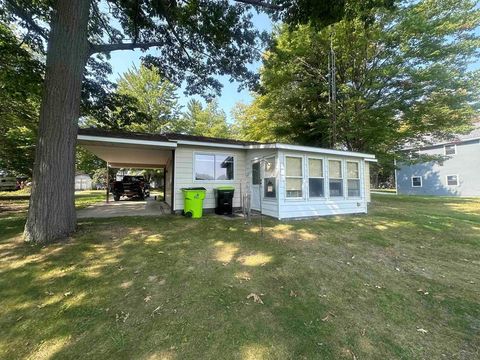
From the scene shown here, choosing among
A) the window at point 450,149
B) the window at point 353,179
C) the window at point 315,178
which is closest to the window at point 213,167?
the window at point 315,178

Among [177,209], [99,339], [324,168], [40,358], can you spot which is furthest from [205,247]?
[324,168]

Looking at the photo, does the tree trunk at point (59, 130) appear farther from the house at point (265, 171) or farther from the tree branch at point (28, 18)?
the tree branch at point (28, 18)

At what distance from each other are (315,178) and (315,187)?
0.34 meters

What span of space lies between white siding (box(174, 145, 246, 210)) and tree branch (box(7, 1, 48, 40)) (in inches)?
221

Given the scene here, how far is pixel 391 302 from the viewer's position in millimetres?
3139

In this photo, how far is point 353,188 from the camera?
9.65m

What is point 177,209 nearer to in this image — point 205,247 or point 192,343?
point 205,247

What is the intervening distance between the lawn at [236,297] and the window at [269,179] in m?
2.72

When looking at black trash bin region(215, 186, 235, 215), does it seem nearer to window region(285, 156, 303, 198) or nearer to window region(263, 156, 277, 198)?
window region(263, 156, 277, 198)

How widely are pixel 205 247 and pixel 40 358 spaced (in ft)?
10.1

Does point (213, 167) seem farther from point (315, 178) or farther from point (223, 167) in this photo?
point (315, 178)

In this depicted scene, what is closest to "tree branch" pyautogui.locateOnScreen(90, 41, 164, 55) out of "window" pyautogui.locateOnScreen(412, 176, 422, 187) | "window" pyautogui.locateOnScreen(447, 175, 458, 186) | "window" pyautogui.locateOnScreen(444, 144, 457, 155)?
"window" pyautogui.locateOnScreen(444, 144, 457, 155)

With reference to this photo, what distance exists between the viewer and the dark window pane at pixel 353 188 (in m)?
9.53

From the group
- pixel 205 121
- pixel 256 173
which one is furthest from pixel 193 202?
pixel 205 121
